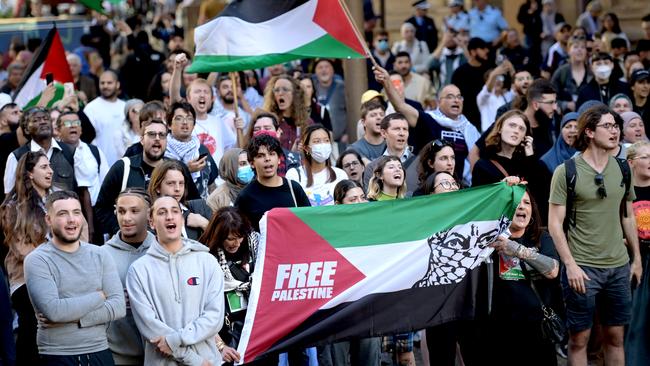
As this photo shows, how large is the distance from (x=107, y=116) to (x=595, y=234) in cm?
641

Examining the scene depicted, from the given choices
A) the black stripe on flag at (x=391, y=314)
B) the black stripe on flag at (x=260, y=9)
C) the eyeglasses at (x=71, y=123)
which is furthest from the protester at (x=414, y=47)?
the black stripe on flag at (x=391, y=314)

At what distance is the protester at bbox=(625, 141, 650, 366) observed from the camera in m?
10.3

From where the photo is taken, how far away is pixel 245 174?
10398 millimetres

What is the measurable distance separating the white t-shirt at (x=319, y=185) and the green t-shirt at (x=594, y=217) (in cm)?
180

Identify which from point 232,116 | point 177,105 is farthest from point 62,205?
point 232,116

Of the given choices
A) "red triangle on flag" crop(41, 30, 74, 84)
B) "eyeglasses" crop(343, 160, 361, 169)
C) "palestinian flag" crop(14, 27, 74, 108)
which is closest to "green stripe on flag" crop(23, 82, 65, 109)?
"palestinian flag" crop(14, 27, 74, 108)

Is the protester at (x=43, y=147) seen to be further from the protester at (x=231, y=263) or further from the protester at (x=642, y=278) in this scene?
the protester at (x=642, y=278)

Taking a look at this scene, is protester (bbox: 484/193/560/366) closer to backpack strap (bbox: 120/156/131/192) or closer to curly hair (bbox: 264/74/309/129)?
backpack strap (bbox: 120/156/131/192)

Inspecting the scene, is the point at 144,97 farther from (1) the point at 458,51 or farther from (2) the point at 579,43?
(2) the point at 579,43

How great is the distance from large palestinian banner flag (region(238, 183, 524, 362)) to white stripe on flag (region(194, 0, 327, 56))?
325 cm

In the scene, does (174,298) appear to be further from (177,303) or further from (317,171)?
(317,171)

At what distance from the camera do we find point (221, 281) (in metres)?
8.43

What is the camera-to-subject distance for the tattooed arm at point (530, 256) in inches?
362

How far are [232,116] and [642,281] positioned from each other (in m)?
5.23
